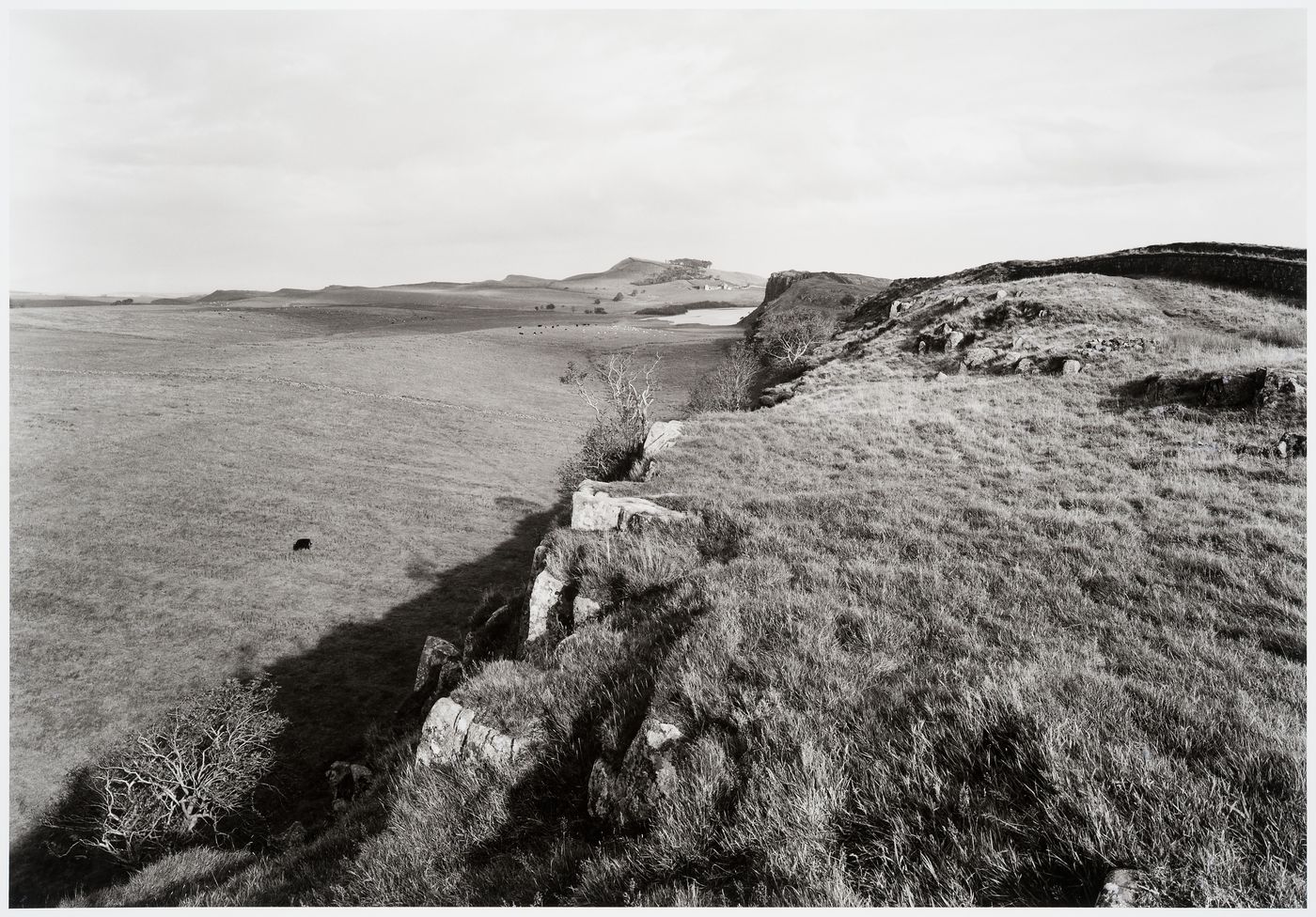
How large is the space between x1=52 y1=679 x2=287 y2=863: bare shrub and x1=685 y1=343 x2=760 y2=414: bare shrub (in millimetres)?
30928

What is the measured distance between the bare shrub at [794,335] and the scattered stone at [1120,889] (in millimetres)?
48915

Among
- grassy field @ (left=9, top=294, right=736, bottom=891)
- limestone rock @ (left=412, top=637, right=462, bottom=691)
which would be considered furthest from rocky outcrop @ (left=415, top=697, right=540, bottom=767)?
grassy field @ (left=9, top=294, right=736, bottom=891)

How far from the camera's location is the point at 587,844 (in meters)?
3.49

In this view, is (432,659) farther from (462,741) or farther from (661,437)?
(661,437)

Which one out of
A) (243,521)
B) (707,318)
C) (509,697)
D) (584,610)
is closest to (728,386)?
(243,521)

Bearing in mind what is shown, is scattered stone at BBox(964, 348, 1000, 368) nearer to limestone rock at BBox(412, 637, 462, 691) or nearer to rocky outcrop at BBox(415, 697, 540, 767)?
limestone rock at BBox(412, 637, 462, 691)

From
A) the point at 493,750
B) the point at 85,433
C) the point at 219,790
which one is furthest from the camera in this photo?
the point at 85,433

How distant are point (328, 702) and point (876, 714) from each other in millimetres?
19996

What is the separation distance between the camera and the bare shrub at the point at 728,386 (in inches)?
1688

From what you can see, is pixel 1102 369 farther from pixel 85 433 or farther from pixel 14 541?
pixel 85 433

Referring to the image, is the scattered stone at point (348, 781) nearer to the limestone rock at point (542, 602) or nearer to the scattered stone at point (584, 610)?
the limestone rock at point (542, 602)

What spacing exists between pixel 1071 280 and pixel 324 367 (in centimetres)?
5286

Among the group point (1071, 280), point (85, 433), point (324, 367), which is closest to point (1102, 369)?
point (1071, 280)

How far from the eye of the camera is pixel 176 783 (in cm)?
1325
